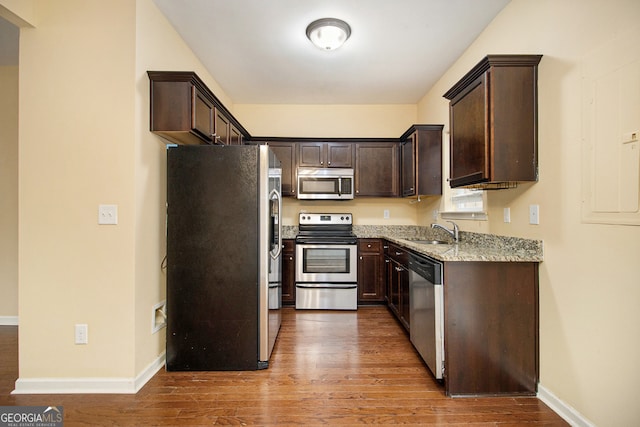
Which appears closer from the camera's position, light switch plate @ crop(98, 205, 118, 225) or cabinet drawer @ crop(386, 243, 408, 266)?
light switch plate @ crop(98, 205, 118, 225)

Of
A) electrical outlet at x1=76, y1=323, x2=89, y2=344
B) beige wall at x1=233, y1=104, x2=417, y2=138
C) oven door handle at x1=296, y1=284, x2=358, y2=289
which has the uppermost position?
beige wall at x1=233, y1=104, x2=417, y2=138

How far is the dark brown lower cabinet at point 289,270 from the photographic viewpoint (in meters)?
3.59

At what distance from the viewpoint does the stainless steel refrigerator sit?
83.2 inches

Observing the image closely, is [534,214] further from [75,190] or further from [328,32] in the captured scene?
[75,190]

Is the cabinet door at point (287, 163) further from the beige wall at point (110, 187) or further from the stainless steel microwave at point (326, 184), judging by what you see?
the beige wall at point (110, 187)

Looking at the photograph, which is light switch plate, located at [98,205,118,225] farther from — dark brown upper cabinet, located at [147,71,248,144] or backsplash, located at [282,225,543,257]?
backsplash, located at [282,225,543,257]

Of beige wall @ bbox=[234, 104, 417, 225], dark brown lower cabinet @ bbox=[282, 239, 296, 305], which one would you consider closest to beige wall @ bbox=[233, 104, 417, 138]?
beige wall @ bbox=[234, 104, 417, 225]

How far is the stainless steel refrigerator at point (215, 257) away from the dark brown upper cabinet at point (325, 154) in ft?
Answer: 5.54

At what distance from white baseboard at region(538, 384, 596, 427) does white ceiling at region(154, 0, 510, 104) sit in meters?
2.72

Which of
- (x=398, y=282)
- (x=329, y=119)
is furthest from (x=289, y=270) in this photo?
(x=329, y=119)

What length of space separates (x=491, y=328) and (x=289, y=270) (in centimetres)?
237

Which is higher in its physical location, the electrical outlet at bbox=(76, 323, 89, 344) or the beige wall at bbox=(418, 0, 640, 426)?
the beige wall at bbox=(418, 0, 640, 426)

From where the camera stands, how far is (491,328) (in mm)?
1781

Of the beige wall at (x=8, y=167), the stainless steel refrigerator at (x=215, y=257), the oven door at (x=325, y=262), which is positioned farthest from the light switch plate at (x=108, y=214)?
the oven door at (x=325, y=262)
